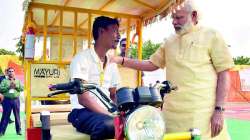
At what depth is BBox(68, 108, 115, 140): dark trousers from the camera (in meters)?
2.90

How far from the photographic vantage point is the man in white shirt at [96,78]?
9.88ft

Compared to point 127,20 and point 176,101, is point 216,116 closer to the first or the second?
point 176,101

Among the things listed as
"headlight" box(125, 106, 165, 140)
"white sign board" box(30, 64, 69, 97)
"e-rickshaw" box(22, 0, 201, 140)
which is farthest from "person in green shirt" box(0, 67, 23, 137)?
"headlight" box(125, 106, 165, 140)

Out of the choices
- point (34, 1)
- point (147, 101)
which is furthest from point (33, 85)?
point (147, 101)

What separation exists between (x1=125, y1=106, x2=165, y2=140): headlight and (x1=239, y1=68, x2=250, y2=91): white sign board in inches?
789

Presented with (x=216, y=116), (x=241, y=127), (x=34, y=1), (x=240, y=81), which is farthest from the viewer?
(x=240, y=81)

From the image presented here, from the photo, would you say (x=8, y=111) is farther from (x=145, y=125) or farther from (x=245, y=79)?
(x=245, y=79)

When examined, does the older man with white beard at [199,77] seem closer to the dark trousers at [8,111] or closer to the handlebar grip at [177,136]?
the handlebar grip at [177,136]

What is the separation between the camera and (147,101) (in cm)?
206

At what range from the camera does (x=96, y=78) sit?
11.6ft

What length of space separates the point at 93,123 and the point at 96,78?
1.96ft

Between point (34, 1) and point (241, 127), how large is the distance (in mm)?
8863

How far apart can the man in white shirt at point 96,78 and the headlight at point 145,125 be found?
924mm

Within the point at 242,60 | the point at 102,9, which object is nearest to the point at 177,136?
the point at 102,9
